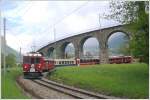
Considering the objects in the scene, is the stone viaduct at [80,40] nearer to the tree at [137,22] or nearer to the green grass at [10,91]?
the tree at [137,22]

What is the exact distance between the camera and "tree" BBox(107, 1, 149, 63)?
1540 centimetres

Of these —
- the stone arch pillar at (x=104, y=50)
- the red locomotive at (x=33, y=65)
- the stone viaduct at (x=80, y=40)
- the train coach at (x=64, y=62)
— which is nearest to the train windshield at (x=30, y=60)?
the red locomotive at (x=33, y=65)

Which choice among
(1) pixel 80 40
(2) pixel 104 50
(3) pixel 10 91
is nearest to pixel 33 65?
(1) pixel 80 40

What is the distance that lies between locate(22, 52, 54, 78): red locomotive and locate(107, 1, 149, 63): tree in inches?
270

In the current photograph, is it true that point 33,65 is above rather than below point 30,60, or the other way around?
below

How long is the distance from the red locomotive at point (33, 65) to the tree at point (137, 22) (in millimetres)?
6850

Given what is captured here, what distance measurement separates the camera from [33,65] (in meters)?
23.0

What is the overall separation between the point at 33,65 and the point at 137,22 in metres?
9.13

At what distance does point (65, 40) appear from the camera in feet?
70.5

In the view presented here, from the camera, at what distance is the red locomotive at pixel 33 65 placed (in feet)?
74.1

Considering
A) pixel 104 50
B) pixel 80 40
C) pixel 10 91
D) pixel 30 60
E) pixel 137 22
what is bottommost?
pixel 10 91

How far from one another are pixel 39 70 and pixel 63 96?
29.9 feet

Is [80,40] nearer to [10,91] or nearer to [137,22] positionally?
[137,22]

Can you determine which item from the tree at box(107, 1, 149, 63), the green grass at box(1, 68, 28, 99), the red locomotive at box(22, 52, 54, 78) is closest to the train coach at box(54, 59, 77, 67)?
the red locomotive at box(22, 52, 54, 78)
